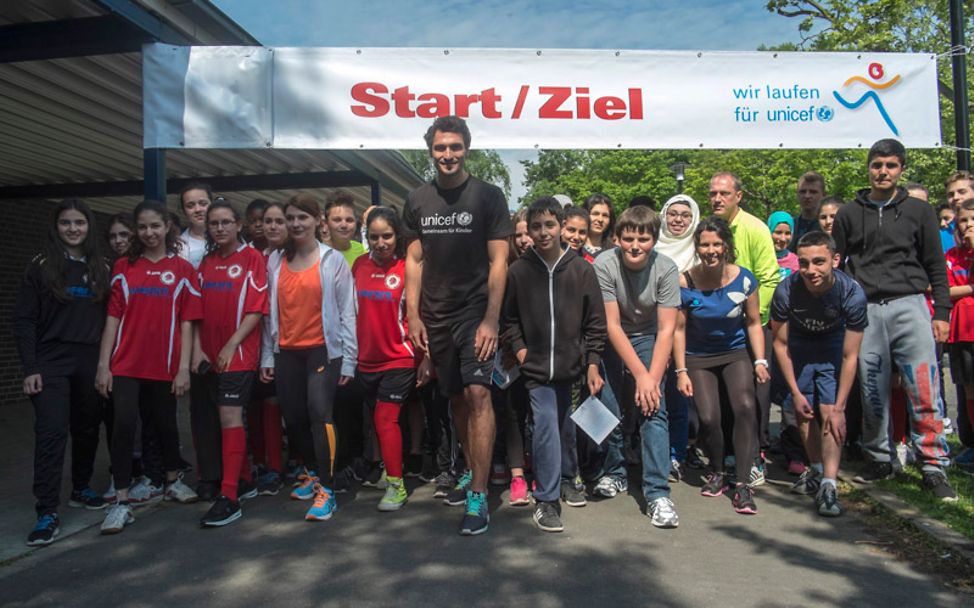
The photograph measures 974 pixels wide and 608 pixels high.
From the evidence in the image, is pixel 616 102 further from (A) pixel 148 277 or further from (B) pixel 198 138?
(A) pixel 148 277

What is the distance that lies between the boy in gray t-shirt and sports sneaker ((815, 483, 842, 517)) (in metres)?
0.94

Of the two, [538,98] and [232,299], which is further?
[538,98]

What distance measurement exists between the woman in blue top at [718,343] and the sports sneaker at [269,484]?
2849mm

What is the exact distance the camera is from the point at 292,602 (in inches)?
125

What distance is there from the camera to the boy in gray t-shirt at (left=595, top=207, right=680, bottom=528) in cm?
448

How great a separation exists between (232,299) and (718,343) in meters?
3.22

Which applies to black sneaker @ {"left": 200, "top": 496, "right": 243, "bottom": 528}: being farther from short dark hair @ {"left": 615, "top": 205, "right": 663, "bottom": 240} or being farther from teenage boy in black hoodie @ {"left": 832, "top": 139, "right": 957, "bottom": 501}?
teenage boy in black hoodie @ {"left": 832, "top": 139, "right": 957, "bottom": 501}

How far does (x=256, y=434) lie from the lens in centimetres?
533

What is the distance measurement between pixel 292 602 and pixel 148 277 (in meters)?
2.44

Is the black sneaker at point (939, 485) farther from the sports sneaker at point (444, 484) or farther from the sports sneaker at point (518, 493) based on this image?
the sports sneaker at point (444, 484)

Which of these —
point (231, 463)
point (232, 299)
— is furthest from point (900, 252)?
point (231, 463)

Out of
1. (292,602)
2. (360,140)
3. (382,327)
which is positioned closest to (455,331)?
(382,327)

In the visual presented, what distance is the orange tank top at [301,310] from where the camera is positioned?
465 centimetres

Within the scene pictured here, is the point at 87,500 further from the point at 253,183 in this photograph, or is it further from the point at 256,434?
the point at 253,183
